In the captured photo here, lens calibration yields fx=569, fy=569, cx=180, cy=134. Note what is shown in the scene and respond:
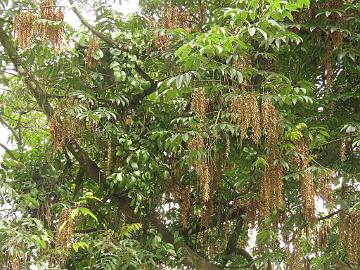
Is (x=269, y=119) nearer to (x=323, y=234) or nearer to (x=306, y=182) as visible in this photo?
(x=306, y=182)

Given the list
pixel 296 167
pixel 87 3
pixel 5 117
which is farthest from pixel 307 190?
pixel 5 117

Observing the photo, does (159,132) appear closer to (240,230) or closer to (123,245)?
(123,245)

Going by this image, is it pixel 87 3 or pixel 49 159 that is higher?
pixel 87 3

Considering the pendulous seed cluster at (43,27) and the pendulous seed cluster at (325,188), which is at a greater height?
the pendulous seed cluster at (43,27)

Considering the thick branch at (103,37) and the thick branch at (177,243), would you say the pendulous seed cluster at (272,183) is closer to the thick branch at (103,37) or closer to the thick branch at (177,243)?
the thick branch at (177,243)

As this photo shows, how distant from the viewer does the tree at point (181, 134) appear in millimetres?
2521

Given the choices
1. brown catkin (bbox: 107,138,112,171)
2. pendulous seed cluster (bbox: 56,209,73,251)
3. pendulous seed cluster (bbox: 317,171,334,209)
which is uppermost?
brown catkin (bbox: 107,138,112,171)

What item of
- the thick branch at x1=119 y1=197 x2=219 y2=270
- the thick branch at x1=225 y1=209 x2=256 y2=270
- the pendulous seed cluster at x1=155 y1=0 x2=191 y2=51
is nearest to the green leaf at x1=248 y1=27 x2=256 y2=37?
the pendulous seed cluster at x1=155 y1=0 x2=191 y2=51

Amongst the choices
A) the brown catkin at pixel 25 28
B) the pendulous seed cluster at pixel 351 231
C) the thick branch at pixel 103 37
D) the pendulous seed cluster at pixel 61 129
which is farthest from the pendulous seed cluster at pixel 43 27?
the pendulous seed cluster at pixel 351 231

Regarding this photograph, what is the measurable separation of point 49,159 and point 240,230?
1.26 m

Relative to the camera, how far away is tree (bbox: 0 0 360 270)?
252cm

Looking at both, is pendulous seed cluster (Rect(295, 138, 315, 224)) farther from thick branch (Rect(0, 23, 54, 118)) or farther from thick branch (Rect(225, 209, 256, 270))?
thick branch (Rect(0, 23, 54, 118))

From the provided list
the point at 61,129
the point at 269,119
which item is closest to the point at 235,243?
the point at 269,119

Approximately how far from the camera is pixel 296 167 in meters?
2.68
